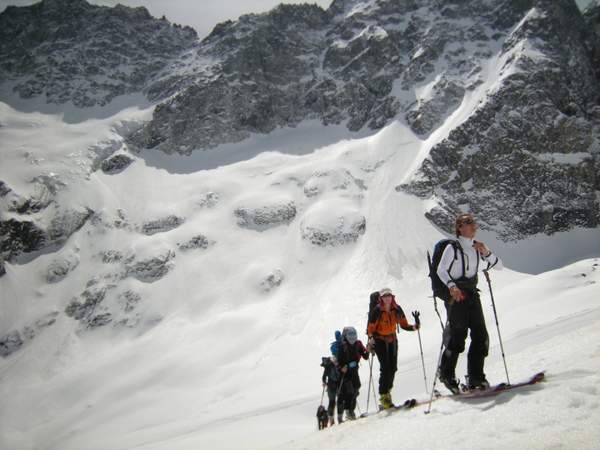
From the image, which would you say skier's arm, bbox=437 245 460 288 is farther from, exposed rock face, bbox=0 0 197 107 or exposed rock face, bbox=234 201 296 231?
exposed rock face, bbox=0 0 197 107

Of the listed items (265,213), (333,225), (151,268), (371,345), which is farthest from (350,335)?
(265,213)

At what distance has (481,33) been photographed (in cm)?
8231

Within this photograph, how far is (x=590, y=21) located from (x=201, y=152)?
80.2 metres

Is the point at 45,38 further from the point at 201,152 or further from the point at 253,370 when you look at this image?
the point at 253,370

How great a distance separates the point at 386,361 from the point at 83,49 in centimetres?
12583

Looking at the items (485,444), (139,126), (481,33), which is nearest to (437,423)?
(485,444)

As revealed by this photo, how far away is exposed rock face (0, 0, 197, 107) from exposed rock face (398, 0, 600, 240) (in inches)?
2970

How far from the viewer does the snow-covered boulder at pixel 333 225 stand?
52188mm

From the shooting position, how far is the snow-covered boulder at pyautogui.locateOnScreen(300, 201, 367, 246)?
52.2 metres

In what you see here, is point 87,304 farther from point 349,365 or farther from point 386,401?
point 386,401

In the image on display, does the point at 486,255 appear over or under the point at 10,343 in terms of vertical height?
under

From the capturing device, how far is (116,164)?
7256 centimetres

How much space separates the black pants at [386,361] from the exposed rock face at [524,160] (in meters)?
49.1

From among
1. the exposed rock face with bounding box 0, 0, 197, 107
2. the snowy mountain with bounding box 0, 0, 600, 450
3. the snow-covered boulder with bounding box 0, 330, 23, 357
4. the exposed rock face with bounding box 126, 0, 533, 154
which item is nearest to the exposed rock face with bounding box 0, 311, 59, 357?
the snow-covered boulder with bounding box 0, 330, 23, 357
